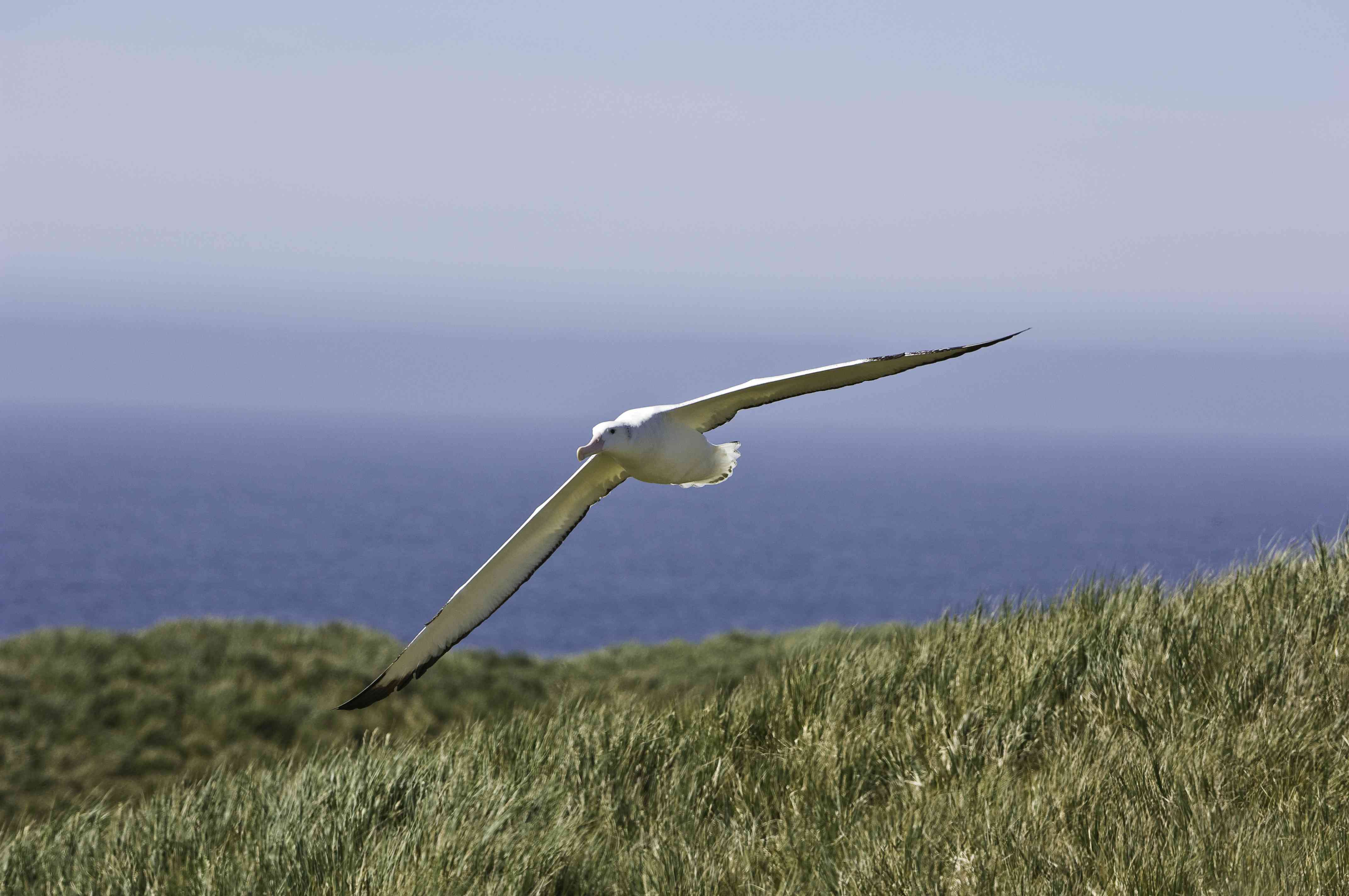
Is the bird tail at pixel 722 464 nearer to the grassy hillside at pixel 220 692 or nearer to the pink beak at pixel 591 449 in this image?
the pink beak at pixel 591 449

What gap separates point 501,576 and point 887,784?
2.51 m

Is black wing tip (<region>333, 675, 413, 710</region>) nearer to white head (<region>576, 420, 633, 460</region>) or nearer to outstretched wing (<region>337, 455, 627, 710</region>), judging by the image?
outstretched wing (<region>337, 455, 627, 710</region>)

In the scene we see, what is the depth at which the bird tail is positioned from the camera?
5.48 metres

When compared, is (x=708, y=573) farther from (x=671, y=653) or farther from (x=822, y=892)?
(x=822, y=892)

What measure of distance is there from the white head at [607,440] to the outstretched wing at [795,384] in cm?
42

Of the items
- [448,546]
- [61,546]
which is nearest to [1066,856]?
[448,546]

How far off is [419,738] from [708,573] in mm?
154860

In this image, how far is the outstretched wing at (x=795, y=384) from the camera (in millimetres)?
5090

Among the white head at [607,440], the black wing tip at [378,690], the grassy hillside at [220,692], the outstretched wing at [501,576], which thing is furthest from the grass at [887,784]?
the grassy hillside at [220,692]

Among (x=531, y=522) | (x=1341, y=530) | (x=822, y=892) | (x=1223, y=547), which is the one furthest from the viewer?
(x=1223, y=547)

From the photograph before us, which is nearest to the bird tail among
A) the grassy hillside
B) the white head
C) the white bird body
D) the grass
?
the white bird body

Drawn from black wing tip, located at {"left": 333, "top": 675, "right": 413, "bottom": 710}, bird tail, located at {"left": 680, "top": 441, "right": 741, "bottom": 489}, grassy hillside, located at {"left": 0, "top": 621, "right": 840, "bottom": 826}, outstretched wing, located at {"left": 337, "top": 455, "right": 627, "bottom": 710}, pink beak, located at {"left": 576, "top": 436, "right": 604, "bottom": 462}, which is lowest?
grassy hillside, located at {"left": 0, "top": 621, "right": 840, "bottom": 826}

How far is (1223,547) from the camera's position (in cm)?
15538

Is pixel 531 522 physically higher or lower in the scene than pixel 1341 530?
higher
